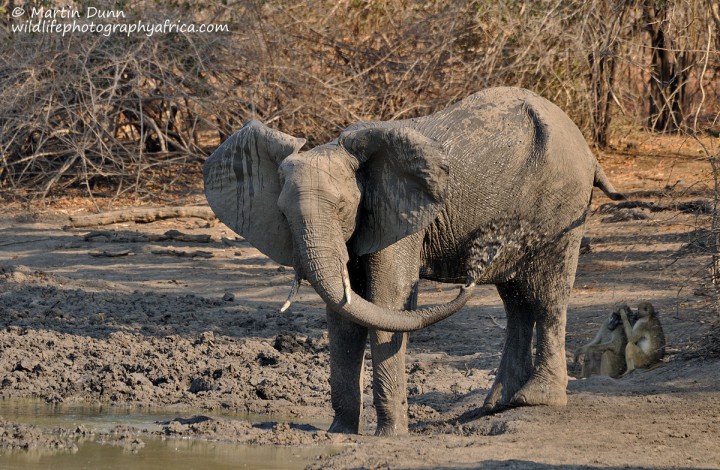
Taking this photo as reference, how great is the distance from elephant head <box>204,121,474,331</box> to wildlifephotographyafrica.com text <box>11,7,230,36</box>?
30.1 ft

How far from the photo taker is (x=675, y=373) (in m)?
9.02

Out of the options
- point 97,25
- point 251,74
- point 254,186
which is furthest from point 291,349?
point 97,25

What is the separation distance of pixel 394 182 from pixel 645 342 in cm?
319

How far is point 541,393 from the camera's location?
320 inches

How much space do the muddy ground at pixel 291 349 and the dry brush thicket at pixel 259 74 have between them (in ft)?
4.54

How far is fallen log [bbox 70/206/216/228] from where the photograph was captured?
14906mm

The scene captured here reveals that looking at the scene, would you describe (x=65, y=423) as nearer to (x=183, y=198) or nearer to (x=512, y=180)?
(x=512, y=180)

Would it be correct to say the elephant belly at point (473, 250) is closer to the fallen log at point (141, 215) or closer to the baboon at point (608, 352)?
the baboon at point (608, 352)

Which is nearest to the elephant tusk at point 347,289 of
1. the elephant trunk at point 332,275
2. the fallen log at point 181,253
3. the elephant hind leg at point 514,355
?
the elephant trunk at point 332,275

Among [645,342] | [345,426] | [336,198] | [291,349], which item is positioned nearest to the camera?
[336,198]

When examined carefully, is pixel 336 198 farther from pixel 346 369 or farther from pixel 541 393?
pixel 541 393

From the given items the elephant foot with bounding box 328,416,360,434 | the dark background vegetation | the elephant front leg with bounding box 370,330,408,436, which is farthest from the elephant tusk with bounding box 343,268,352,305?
the dark background vegetation

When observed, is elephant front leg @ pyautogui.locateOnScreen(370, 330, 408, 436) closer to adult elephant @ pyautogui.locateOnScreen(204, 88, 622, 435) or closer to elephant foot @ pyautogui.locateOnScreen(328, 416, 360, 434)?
adult elephant @ pyautogui.locateOnScreen(204, 88, 622, 435)

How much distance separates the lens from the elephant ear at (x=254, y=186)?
7.21 m
